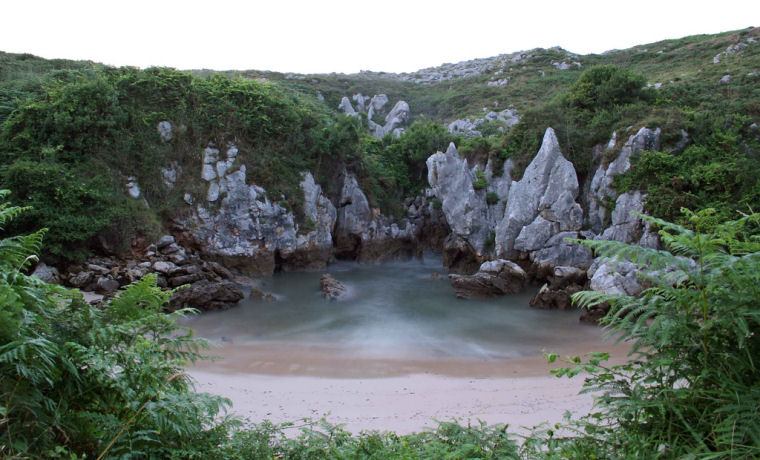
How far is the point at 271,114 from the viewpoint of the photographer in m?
21.5

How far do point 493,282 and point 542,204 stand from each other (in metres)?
4.53

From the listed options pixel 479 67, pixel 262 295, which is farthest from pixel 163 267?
pixel 479 67

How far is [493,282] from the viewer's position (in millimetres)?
16562

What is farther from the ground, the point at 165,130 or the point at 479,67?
the point at 479,67

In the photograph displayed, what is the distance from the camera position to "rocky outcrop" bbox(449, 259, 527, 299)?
16.5 meters

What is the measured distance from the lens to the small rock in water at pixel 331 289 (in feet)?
53.6

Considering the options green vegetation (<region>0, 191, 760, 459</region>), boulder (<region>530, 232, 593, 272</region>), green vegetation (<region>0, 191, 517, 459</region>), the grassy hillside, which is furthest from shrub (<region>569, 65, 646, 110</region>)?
green vegetation (<region>0, 191, 517, 459</region>)

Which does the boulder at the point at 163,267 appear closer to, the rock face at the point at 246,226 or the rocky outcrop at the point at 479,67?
the rock face at the point at 246,226

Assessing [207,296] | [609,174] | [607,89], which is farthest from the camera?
[607,89]

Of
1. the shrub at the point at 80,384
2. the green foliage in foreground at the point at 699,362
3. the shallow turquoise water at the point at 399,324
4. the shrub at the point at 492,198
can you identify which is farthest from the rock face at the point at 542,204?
the shrub at the point at 80,384

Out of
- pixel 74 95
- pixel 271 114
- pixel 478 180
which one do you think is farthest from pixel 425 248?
pixel 74 95

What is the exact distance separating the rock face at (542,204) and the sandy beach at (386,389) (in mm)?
7496

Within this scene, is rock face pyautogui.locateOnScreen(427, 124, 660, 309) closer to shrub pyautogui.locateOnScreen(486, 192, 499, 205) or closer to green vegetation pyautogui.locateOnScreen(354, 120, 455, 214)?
shrub pyautogui.locateOnScreen(486, 192, 499, 205)

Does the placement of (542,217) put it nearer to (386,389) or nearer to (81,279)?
(386,389)
